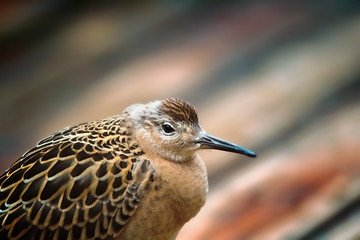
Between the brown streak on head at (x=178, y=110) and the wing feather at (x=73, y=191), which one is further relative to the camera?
the brown streak on head at (x=178, y=110)

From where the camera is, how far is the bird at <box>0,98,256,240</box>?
2309mm

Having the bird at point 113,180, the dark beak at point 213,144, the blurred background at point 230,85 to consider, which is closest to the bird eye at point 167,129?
the bird at point 113,180

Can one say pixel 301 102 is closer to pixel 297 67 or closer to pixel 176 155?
pixel 297 67

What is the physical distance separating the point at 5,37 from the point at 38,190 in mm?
2716

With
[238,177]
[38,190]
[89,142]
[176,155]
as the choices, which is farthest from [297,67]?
[38,190]

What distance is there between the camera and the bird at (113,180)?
2309mm

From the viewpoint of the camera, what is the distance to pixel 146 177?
2.42 m

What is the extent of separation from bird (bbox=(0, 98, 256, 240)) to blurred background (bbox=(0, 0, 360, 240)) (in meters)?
0.91

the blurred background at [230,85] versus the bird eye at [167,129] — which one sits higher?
the blurred background at [230,85]

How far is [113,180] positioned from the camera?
2.37 meters

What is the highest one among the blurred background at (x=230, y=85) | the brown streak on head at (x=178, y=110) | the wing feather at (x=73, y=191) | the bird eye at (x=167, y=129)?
the blurred background at (x=230, y=85)

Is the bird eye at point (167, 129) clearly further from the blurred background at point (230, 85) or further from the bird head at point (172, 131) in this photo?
the blurred background at point (230, 85)

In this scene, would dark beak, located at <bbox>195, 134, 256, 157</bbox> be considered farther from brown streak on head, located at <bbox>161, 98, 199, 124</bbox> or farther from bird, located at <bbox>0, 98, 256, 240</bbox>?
brown streak on head, located at <bbox>161, 98, 199, 124</bbox>

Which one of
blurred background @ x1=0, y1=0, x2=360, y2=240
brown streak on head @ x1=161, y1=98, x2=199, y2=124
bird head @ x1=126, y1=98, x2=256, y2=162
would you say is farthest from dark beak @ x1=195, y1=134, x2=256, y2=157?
blurred background @ x1=0, y1=0, x2=360, y2=240
